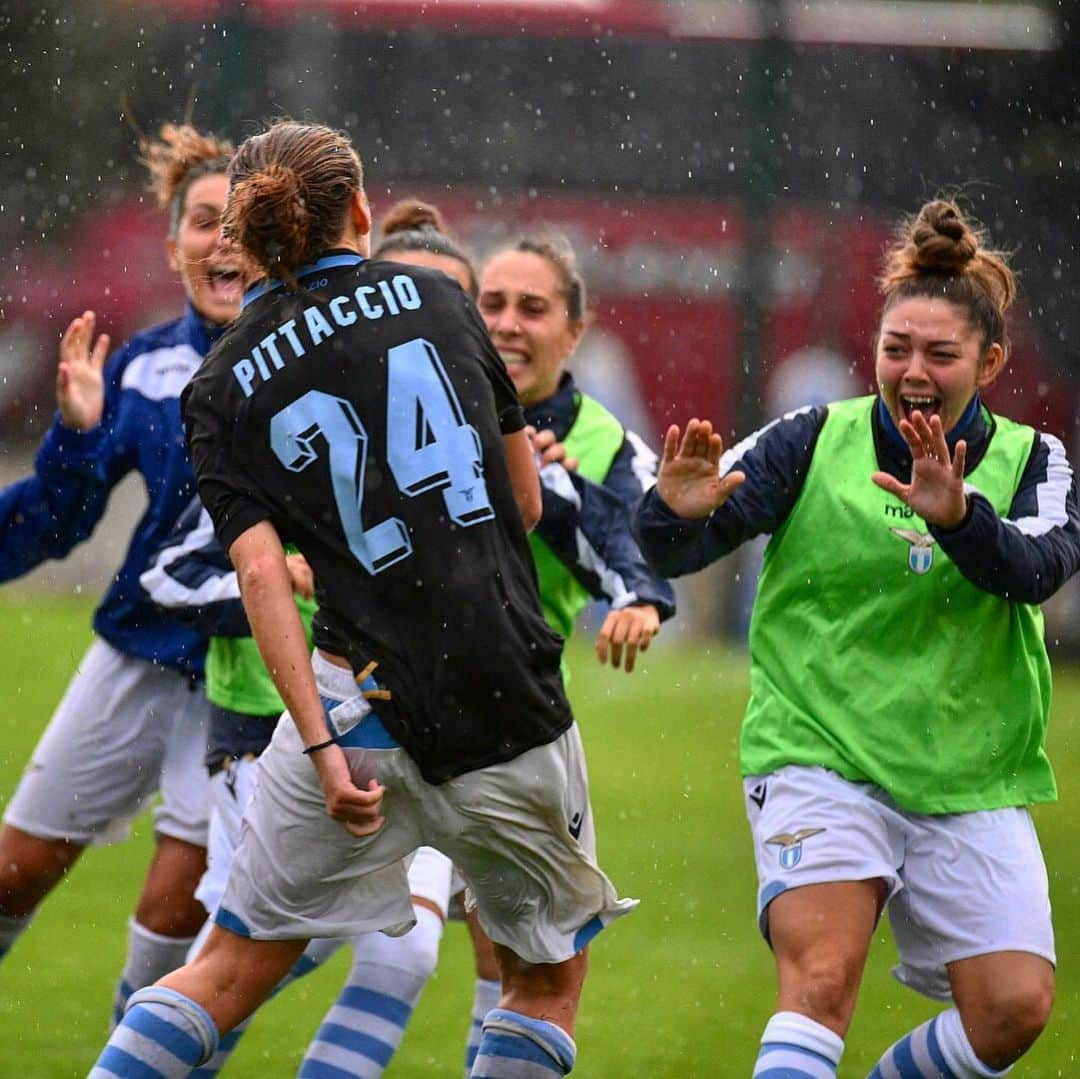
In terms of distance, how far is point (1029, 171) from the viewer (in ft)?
57.0

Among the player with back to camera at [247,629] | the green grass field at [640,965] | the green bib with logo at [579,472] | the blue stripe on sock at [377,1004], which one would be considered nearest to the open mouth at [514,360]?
the green bib with logo at [579,472]

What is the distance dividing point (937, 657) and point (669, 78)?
15.1 meters

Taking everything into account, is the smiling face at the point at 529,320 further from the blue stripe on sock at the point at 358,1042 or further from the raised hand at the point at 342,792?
the raised hand at the point at 342,792

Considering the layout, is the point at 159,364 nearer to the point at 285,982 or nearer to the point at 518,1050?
the point at 285,982

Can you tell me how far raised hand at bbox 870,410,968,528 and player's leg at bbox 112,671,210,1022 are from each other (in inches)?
73.4

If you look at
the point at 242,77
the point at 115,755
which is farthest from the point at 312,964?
the point at 242,77

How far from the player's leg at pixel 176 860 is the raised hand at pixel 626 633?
1.07 meters

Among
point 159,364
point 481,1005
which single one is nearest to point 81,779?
point 159,364

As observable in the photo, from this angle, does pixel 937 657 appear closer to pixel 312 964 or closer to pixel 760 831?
pixel 760 831

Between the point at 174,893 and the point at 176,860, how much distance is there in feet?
0.26

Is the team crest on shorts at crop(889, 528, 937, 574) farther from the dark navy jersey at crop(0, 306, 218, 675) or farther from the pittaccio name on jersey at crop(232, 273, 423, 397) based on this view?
the dark navy jersey at crop(0, 306, 218, 675)

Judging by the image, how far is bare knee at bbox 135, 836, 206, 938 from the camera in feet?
15.5

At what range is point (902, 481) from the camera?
411 cm

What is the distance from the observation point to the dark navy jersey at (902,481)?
3783 millimetres
